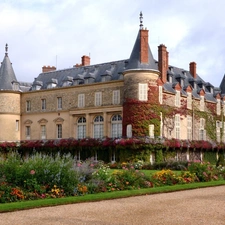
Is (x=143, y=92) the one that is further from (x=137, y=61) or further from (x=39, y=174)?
(x=39, y=174)

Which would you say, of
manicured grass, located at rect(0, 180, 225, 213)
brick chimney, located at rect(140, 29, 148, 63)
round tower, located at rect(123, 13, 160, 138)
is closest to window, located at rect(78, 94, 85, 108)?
round tower, located at rect(123, 13, 160, 138)

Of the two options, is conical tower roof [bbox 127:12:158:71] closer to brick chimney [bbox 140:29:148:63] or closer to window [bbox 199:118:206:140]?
brick chimney [bbox 140:29:148:63]

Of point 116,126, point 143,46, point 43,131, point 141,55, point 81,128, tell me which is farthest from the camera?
point 43,131

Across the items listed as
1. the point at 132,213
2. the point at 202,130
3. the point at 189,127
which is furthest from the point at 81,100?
the point at 132,213

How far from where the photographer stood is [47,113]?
45719 mm

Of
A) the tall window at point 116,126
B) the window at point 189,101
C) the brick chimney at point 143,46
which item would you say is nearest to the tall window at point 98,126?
the tall window at point 116,126

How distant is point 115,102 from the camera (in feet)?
135

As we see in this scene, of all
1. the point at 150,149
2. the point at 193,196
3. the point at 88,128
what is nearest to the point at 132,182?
the point at 193,196

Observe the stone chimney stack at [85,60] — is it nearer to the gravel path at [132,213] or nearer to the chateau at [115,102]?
the chateau at [115,102]

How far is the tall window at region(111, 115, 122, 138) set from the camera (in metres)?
40.5

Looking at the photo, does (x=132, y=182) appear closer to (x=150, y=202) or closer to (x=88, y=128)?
(x=150, y=202)

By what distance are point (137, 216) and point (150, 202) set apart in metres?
2.77

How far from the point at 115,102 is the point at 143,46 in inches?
225

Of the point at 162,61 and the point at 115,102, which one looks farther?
the point at 162,61
